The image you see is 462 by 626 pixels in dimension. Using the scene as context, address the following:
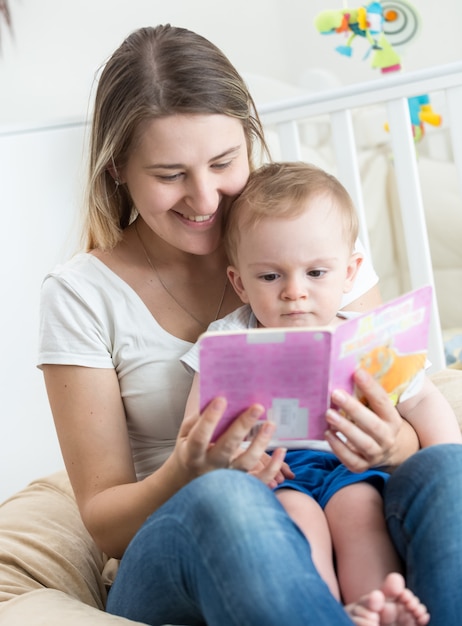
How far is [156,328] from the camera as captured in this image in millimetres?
1396

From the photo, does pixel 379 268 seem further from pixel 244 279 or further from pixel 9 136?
pixel 244 279

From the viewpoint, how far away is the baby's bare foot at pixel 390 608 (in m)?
0.94

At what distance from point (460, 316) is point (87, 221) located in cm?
198

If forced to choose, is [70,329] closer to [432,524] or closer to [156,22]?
[432,524]

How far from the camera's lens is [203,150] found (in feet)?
4.26

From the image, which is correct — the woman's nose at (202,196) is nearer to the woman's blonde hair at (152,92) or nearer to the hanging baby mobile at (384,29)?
the woman's blonde hair at (152,92)

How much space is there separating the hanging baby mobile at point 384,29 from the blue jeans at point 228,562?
188 centimetres

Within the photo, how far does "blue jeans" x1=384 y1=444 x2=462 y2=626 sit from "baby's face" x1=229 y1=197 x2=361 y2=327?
25 centimetres

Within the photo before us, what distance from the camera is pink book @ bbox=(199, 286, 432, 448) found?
0.99 metres

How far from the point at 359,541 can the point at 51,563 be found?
52cm

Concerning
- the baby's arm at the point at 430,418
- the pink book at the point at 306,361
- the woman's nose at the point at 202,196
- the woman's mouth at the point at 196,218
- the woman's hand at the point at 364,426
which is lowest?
the baby's arm at the point at 430,418

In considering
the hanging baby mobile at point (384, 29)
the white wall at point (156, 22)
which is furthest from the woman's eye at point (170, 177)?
the white wall at point (156, 22)

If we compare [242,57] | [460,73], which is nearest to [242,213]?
[460,73]

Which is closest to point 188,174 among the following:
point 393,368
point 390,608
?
point 393,368
